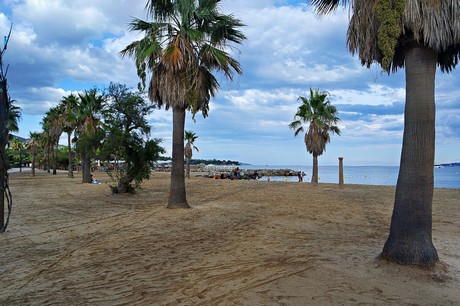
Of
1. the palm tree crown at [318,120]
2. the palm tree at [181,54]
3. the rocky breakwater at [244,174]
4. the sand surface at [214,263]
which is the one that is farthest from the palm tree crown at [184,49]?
the rocky breakwater at [244,174]

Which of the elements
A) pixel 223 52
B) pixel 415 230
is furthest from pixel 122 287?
pixel 223 52

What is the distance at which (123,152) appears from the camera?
17.8 metres

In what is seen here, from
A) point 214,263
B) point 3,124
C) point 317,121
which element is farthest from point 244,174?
point 214,263

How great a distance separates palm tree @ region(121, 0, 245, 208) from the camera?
11.9 meters

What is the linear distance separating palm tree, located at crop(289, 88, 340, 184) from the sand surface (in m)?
17.1

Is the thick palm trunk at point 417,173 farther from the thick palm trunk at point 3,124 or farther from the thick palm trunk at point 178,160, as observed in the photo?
the thick palm trunk at point 178,160

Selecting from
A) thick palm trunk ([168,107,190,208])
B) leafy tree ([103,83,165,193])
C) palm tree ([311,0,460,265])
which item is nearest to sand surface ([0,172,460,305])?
palm tree ([311,0,460,265])

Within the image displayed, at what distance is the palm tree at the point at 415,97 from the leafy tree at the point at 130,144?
1392cm

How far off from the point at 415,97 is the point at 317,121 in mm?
22631

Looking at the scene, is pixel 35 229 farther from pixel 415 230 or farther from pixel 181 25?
pixel 415 230

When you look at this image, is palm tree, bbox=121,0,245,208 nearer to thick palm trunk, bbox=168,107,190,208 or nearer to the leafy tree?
thick palm trunk, bbox=168,107,190,208

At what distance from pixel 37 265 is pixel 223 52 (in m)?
8.94

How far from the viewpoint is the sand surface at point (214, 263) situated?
4605 mm

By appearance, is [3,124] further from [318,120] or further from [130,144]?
[318,120]
